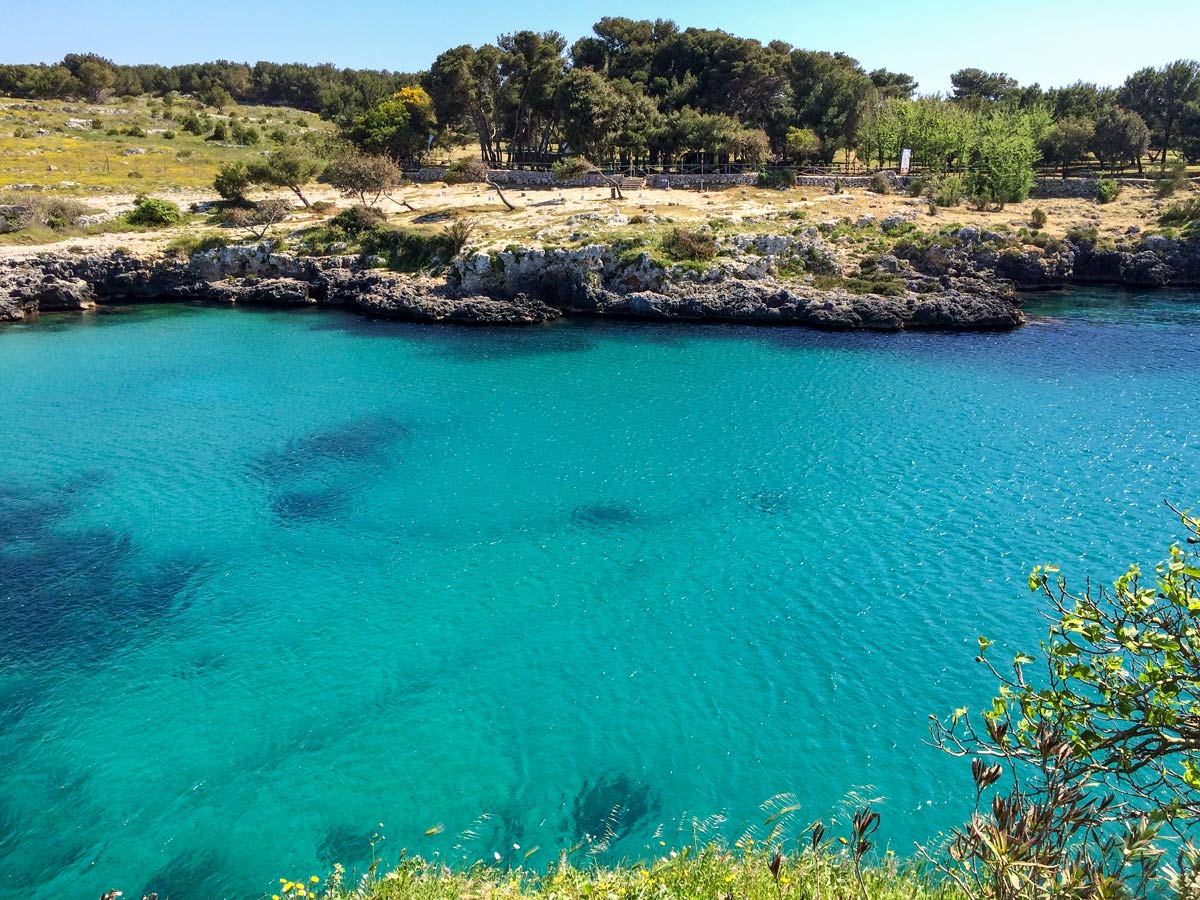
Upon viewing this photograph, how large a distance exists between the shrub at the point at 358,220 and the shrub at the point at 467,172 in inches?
958

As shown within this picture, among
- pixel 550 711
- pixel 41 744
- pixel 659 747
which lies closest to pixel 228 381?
pixel 41 744

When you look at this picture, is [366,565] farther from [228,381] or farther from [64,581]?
[228,381]

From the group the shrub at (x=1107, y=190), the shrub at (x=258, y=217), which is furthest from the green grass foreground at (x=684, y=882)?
the shrub at (x=1107, y=190)

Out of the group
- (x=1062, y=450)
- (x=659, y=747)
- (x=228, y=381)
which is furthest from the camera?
(x=228, y=381)

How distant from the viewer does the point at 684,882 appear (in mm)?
13836

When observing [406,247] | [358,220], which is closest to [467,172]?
[358,220]

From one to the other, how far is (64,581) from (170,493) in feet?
26.8

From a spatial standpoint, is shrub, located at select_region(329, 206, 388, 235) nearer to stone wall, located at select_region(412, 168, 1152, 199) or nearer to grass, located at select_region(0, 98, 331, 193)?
stone wall, located at select_region(412, 168, 1152, 199)

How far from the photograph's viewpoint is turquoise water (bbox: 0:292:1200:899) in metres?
20.3

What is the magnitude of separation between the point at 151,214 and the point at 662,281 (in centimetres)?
6387

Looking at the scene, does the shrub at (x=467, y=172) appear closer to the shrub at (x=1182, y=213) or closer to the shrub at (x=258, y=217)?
the shrub at (x=258, y=217)

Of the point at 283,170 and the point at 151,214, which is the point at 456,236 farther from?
the point at 151,214

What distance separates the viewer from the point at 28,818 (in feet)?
64.6

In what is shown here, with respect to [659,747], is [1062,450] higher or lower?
higher
